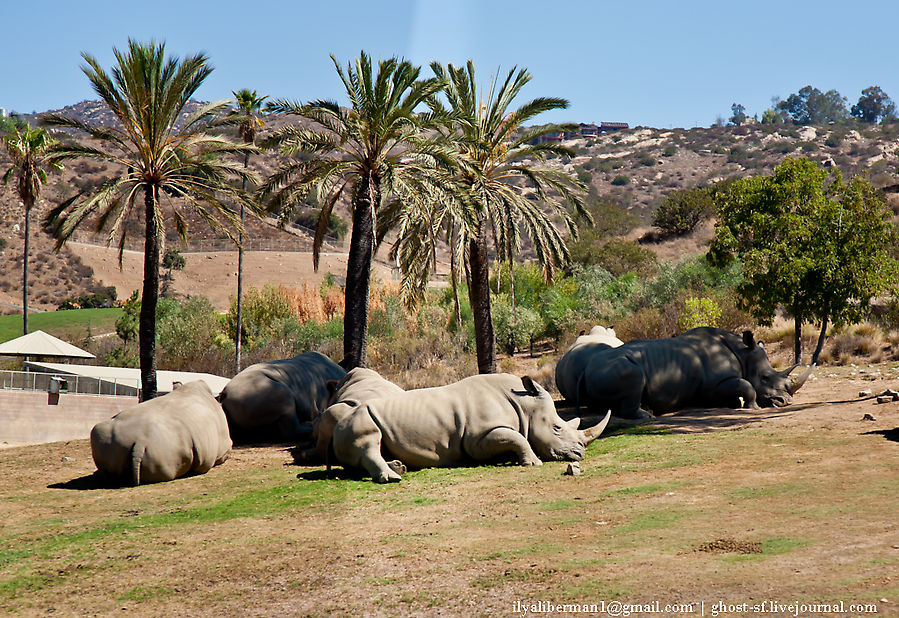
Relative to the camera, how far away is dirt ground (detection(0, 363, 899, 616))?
6.14 m

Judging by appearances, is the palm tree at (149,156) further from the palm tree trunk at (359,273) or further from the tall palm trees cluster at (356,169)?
the palm tree trunk at (359,273)

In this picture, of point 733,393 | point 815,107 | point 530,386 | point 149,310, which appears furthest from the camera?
point 815,107

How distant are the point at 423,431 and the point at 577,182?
13.5 meters

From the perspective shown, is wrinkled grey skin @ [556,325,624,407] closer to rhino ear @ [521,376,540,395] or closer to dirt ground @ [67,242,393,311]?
rhino ear @ [521,376,540,395]

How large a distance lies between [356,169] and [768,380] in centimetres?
1045

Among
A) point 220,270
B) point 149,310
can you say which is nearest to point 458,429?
point 149,310

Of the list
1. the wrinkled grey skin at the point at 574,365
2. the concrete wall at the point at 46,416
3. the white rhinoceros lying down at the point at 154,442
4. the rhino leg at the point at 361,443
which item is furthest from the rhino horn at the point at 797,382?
the concrete wall at the point at 46,416

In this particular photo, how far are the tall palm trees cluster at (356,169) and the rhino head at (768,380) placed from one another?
21.5ft

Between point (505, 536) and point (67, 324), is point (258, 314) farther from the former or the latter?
point (505, 536)

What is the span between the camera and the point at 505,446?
11.9 meters

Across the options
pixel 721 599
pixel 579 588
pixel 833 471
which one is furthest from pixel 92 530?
pixel 833 471

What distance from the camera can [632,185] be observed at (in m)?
109

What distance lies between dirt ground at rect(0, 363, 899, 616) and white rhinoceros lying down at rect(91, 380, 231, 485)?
297mm

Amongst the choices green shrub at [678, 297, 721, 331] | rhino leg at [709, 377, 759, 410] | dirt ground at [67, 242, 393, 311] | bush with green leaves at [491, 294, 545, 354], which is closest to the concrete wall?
rhino leg at [709, 377, 759, 410]
